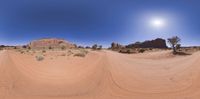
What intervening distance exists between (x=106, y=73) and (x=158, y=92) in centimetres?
410

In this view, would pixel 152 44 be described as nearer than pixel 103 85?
No

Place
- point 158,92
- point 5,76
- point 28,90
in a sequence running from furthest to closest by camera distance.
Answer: point 5,76 → point 28,90 → point 158,92

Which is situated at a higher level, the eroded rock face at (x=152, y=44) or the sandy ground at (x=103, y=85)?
the eroded rock face at (x=152, y=44)

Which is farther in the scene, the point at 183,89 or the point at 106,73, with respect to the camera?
the point at 106,73

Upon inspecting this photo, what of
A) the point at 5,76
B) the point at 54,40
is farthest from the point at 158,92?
the point at 54,40

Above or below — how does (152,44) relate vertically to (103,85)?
above

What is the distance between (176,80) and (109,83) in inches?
122

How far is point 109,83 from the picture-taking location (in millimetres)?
11352

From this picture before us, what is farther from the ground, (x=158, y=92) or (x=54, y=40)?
(x=54, y=40)

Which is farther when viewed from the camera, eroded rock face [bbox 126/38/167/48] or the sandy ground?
eroded rock face [bbox 126/38/167/48]

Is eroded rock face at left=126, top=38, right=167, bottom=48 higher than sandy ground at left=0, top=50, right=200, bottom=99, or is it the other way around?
eroded rock face at left=126, top=38, right=167, bottom=48

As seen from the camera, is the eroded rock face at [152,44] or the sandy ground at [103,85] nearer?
the sandy ground at [103,85]

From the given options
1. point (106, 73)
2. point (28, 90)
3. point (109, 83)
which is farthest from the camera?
point (106, 73)

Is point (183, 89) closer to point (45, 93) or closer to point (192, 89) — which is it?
point (192, 89)
